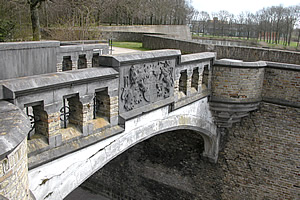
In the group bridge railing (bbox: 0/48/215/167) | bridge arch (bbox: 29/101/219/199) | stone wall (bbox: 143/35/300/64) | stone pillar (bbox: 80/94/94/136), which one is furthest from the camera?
stone wall (bbox: 143/35/300/64)

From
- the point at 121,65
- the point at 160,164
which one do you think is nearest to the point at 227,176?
the point at 160,164

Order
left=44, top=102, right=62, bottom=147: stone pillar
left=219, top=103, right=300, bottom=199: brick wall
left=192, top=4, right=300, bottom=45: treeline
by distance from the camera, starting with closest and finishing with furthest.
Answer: left=44, top=102, right=62, bottom=147: stone pillar
left=219, top=103, right=300, bottom=199: brick wall
left=192, top=4, right=300, bottom=45: treeline

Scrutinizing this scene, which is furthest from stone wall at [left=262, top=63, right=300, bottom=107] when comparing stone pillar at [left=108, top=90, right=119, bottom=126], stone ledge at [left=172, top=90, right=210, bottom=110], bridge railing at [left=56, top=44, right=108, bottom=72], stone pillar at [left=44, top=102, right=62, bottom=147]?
stone pillar at [left=44, top=102, right=62, bottom=147]

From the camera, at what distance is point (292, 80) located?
9023 millimetres

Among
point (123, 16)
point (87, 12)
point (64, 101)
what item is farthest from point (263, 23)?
point (64, 101)

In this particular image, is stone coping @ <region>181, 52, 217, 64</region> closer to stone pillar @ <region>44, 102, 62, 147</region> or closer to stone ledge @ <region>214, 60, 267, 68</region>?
stone ledge @ <region>214, 60, 267, 68</region>

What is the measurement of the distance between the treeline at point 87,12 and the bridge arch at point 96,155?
7.63 meters

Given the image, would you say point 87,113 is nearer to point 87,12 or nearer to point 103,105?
point 103,105

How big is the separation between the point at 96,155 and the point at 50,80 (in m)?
1.74

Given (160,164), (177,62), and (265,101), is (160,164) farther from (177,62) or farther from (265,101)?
(177,62)

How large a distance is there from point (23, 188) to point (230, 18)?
75.3 meters

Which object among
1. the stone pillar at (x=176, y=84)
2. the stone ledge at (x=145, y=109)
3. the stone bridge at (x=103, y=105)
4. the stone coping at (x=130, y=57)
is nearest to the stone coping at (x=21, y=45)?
the stone bridge at (x=103, y=105)

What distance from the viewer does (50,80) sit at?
431 centimetres

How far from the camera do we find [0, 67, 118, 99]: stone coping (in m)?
3.88
